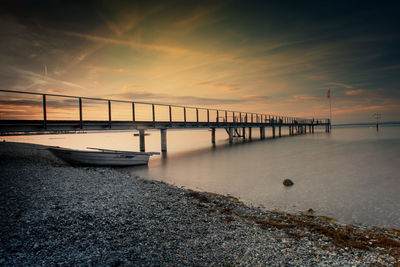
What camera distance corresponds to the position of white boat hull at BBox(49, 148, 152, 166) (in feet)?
43.3

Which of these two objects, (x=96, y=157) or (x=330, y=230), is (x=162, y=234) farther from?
(x=96, y=157)

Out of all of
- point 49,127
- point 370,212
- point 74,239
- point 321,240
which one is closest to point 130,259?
Answer: point 74,239

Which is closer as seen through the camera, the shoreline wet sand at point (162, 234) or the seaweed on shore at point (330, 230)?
the shoreline wet sand at point (162, 234)

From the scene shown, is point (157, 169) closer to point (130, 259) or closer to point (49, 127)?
point (49, 127)

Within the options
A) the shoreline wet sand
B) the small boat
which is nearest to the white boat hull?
the small boat

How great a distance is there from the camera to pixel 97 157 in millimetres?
13664

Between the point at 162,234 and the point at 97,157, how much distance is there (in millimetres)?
10546

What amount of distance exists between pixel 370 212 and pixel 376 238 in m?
2.71

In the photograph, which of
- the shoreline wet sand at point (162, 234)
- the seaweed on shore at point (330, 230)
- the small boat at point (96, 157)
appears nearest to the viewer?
the shoreline wet sand at point (162, 234)

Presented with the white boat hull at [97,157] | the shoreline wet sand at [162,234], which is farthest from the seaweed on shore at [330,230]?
the white boat hull at [97,157]

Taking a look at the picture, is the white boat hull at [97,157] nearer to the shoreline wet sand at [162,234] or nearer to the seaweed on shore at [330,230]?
the shoreline wet sand at [162,234]

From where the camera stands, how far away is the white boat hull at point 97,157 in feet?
43.3

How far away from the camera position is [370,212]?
7.28m

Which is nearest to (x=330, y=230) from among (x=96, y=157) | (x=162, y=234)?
(x=162, y=234)
